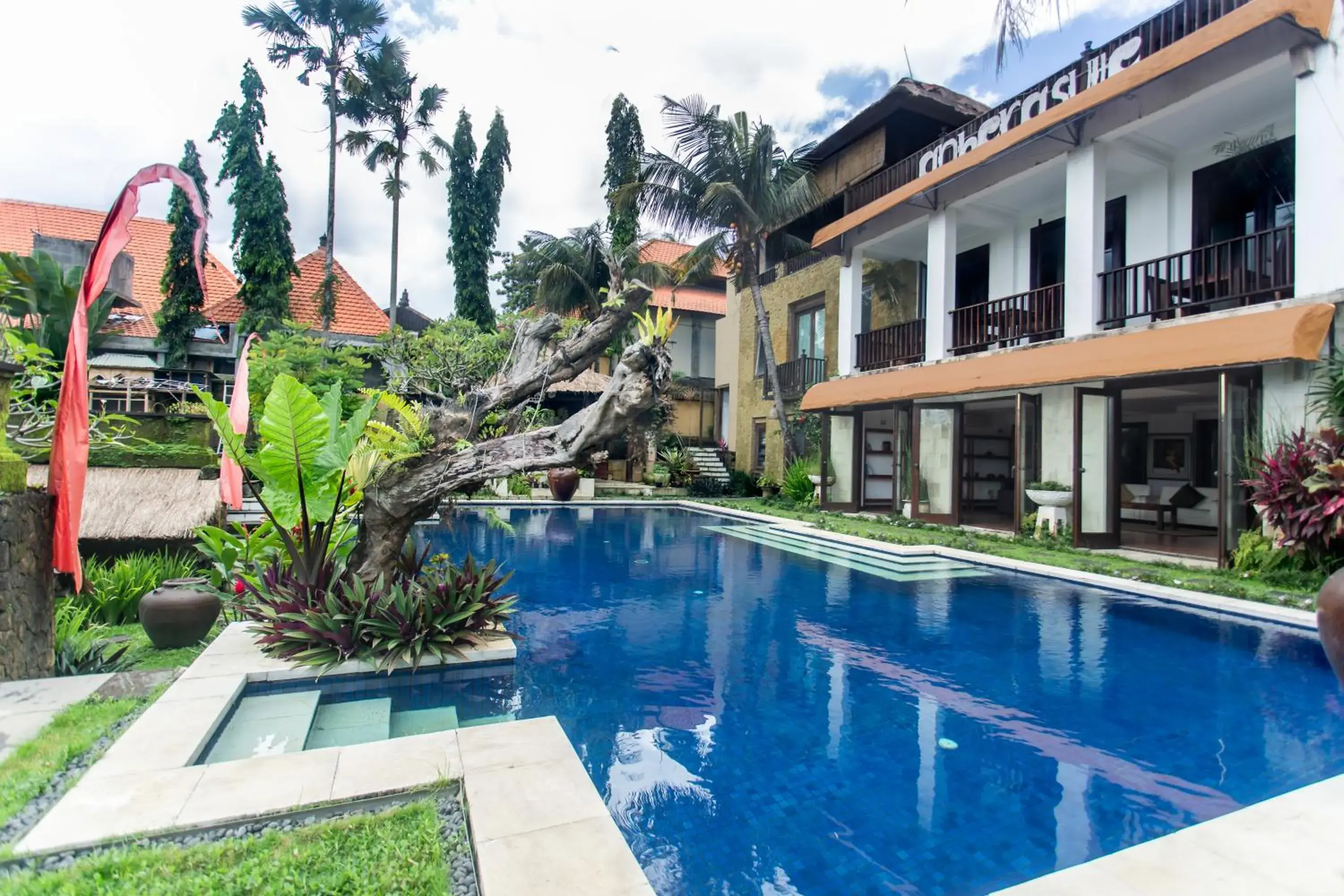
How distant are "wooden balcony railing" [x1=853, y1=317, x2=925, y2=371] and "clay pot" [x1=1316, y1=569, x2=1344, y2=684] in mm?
14255

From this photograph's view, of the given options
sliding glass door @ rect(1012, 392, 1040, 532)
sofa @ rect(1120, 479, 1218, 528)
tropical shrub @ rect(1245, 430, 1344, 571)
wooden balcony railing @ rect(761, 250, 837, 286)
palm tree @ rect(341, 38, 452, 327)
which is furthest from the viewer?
wooden balcony railing @ rect(761, 250, 837, 286)

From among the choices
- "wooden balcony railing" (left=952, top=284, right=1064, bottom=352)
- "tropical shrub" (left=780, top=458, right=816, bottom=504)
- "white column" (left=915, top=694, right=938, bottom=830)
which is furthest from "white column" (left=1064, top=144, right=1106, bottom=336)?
"white column" (left=915, top=694, right=938, bottom=830)

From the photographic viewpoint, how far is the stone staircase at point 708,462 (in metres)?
24.1

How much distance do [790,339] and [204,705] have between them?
786 inches

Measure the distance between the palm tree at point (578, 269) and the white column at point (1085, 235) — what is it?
1337 cm

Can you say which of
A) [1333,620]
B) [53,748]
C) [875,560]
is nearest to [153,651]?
[53,748]

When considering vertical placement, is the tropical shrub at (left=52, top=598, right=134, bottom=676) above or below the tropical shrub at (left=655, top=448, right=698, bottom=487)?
A: below

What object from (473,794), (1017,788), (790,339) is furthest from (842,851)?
(790,339)

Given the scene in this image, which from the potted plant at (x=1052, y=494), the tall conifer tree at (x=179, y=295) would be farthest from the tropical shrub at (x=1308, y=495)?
the tall conifer tree at (x=179, y=295)

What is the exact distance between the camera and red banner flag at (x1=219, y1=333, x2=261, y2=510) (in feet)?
22.4

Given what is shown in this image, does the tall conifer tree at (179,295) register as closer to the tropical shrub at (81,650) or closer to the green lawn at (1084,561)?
the tropical shrub at (81,650)

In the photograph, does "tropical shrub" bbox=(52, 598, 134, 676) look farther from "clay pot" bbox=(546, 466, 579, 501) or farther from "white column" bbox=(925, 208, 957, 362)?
"white column" bbox=(925, 208, 957, 362)

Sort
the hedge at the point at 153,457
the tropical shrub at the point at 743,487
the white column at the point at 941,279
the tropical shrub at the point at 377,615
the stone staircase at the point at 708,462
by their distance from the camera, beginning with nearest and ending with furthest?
the tropical shrub at the point at 377,615 < the hedge at the point at 153,457 < the white column at the point at 941,279 < the tropical shrub at the point at 743,487 < the stone staircase at the point at 708,462

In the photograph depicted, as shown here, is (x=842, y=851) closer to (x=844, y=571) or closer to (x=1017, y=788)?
(x=1017, y=788)
